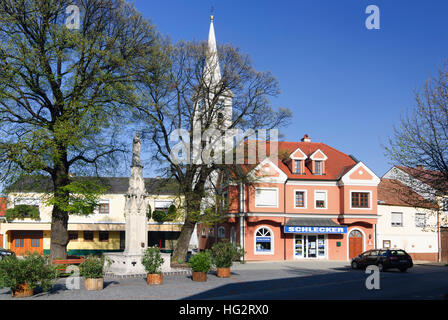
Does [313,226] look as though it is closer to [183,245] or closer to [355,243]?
[355,243]

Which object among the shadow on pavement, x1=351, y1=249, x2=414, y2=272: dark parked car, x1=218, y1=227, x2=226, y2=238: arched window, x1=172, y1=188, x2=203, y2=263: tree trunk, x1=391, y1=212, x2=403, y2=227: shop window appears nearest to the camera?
the shadow on pavement

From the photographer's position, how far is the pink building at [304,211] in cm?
4012

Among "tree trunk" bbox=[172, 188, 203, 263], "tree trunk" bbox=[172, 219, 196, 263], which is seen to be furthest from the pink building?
"tree trunk" bbox=[172, 188, 203, 263]

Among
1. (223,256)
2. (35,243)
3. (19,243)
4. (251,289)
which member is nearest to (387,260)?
(223,256)

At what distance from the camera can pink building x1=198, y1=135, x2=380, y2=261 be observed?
40.1m

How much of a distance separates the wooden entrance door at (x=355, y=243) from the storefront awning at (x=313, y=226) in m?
1.62

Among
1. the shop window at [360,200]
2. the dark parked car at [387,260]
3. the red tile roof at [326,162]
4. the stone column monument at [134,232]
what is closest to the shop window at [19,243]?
the red tile roof at [326,162]

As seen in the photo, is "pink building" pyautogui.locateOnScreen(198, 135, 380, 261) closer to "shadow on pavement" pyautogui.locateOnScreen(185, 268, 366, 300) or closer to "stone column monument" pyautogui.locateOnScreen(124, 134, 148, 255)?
"shadow on pavement" pyautogui.locateOnScreen(185, 268, 366, 300)

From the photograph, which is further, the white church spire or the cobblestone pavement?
the white church spire

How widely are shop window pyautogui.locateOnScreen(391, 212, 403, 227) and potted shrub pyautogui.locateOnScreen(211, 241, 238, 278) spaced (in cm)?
2622

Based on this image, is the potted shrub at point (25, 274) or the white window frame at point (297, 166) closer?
the potted shrub at point (25, 274)

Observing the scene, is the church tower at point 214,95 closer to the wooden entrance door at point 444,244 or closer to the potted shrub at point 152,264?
the potted shrub at point 152,264

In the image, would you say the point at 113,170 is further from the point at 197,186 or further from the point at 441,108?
the point at 441,108

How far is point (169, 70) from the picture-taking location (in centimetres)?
3105
